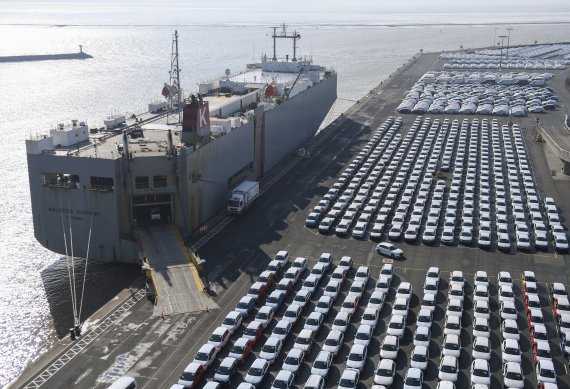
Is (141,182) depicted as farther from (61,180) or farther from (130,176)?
(61,180)

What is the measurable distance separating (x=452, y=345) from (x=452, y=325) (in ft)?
7.46

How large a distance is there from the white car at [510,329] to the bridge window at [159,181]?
26.1 m

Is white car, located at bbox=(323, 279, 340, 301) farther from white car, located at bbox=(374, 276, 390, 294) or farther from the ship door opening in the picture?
the ship door opening

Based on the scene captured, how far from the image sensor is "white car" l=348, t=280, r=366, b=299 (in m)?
39.9

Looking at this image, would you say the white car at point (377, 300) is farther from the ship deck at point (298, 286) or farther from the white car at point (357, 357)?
the white car at point (357, 357)

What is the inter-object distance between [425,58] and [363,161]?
362 ft

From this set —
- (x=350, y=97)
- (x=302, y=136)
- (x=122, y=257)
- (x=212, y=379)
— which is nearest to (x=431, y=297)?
(x=212, y=379)

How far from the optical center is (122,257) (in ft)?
159

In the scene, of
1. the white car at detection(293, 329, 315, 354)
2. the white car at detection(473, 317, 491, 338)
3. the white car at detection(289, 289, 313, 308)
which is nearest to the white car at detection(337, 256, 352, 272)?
the white car at detection(289, 289, 313, 308)

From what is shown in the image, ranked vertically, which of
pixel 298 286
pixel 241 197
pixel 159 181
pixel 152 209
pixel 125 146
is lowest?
pixel 298 286

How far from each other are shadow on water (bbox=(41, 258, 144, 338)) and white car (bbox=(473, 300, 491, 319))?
2101cm

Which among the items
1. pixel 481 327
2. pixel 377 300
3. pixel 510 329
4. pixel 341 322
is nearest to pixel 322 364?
pixel 341 322

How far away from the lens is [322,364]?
3209 cm

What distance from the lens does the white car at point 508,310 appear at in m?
37.2
